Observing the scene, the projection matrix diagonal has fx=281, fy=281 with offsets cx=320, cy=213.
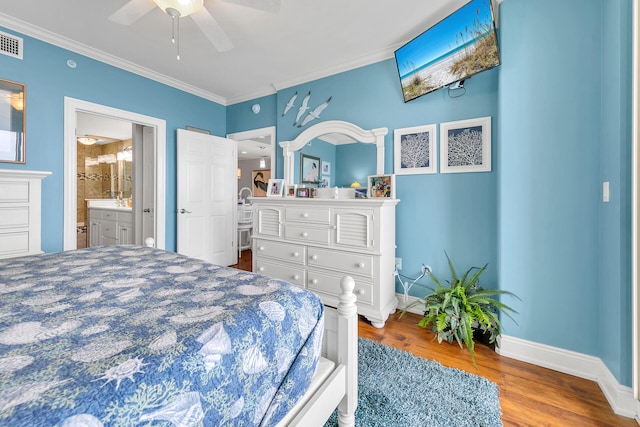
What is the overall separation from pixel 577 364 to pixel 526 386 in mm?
420

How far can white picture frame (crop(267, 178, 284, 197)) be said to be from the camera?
317cm

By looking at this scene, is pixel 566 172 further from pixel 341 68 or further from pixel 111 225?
pixel 111 225

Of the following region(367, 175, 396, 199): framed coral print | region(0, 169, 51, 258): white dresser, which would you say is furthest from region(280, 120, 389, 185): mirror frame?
region(0, 169, 51, 258): white dresser

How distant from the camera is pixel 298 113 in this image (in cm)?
341

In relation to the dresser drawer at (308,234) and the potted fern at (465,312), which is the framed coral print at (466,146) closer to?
the potted fern at (465,312)

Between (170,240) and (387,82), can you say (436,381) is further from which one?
(170,240)

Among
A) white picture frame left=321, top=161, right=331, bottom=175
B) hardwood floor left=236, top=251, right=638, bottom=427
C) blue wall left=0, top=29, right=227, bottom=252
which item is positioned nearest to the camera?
hardwood floor left=236, top=251, right=638, bottom=427

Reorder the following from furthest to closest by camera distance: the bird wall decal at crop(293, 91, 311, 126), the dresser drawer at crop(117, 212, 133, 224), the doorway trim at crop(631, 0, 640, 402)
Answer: the dresser drawer at crop(117, 212, 133, 224) < the bird wall decal at crop(293, 91, 311, 126) < the doorway trim at crop(631, 0, 640, 402)

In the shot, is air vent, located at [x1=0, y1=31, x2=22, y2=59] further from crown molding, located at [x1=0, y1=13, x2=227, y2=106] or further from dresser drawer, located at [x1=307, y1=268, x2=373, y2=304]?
dresser drawer, located at [x1=307, y1=268, x2=373, y2=304]

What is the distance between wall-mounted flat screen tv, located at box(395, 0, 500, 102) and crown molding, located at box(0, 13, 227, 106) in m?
2.75

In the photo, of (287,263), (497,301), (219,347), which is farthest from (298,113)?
(219,347)

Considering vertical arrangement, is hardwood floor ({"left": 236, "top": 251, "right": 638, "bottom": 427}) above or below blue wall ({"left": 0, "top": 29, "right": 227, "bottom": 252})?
below

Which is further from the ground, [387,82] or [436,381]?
[387,82]

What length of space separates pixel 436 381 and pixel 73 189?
3.58 m
